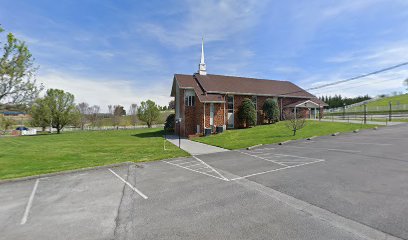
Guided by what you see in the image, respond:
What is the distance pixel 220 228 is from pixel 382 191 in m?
5.56

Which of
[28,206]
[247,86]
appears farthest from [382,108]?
[28,206]

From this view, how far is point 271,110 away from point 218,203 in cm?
2532

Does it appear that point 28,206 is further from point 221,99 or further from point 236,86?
point 236,86

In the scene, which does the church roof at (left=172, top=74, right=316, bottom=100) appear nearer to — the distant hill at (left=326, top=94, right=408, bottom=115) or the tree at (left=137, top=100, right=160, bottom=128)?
the tree at (left=137, top=100, right=160, bottom=128)

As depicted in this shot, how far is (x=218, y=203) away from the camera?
19.6 feet

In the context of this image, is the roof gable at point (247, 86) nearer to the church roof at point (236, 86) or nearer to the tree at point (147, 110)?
the church roof at point (236, 86)

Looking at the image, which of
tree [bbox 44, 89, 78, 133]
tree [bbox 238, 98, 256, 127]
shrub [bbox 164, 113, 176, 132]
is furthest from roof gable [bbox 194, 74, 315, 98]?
tree [bbox 44, 89, 78, 133]

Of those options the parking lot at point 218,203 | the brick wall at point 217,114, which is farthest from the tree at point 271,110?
the parking lot at point 218,203

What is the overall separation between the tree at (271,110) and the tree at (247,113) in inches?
109

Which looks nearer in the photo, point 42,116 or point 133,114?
point 42,116

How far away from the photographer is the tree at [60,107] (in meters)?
39.8

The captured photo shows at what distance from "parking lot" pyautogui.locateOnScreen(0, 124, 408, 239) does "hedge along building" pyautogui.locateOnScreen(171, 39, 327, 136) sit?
15.6m

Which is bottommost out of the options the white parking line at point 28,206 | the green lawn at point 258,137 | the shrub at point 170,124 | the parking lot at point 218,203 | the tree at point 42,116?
the white parking line at point 28,206

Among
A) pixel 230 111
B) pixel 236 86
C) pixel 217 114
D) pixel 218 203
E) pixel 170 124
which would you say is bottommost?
pixel 218 203
